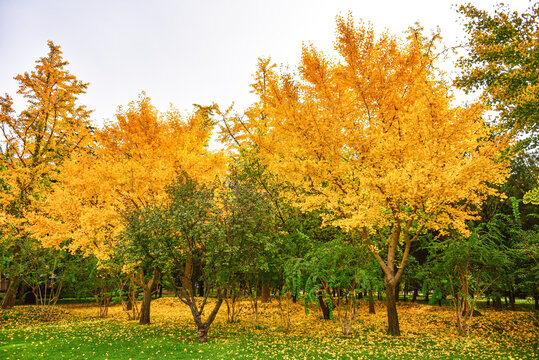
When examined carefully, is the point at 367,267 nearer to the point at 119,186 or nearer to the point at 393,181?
the point at 393,181

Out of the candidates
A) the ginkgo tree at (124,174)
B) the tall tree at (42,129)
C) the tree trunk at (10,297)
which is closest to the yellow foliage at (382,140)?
the ginkgo tree at (124,174)

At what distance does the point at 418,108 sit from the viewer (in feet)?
28.3

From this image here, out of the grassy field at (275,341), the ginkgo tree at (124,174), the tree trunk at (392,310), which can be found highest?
the ginkgo tree at (124,174)

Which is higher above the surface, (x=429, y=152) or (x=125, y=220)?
(x=429, y=152)

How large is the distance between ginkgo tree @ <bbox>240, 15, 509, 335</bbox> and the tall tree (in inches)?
492

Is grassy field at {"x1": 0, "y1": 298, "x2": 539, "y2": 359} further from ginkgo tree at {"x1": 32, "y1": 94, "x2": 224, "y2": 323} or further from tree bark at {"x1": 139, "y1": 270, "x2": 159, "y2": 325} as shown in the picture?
ginkgo tree at {"x1": 32, "y1": 94, "x2": 224, "y2": 323}

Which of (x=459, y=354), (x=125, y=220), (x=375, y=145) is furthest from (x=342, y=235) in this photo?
(x=125, y=220)

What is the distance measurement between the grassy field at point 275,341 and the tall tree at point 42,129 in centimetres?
637

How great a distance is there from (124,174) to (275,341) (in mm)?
7753

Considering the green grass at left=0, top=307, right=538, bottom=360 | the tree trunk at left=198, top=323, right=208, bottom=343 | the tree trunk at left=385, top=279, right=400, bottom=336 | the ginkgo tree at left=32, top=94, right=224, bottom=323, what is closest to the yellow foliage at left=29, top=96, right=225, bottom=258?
the ginkgo tree at left=32, top=94, right=224, bottom=323

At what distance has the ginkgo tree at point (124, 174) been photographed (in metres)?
10.8

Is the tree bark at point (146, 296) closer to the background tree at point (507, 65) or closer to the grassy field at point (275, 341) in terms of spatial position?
the grassy field at point (275, 341)

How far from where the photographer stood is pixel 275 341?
9555 mm

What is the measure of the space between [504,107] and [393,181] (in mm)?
3063
